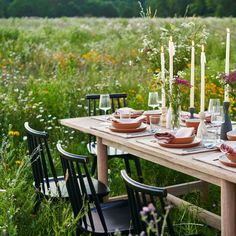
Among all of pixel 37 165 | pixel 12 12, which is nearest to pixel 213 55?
pixel 37 165

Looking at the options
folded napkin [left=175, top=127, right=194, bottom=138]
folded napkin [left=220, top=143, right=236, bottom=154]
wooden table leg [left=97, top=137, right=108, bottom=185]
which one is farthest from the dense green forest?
folded napkin [left=220, top=143, right=236, bottom=154]

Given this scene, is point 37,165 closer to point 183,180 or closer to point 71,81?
point 183,180

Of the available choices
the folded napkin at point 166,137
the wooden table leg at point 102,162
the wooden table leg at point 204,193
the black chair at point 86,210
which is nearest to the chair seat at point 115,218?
the black chair at point 86,210

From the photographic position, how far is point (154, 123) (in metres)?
3.68

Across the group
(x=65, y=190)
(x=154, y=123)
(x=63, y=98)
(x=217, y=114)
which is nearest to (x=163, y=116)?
(x=154, y=123)

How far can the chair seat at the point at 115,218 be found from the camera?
293cm

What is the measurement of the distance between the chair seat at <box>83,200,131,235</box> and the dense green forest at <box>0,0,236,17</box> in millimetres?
20910

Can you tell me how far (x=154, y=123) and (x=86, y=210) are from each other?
974mm

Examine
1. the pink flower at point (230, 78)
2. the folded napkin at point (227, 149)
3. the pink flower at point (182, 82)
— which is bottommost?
the folded napkin at point (227, 149)

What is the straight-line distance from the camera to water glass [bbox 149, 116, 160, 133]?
3584 mm

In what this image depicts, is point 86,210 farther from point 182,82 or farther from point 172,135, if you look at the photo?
point 182,82

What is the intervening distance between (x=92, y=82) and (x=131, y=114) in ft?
10.1

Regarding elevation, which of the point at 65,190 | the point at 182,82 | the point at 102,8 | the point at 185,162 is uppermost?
the point at 102,8

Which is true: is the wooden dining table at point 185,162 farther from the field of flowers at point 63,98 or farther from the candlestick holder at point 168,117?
the field of flowers at point 63,98
